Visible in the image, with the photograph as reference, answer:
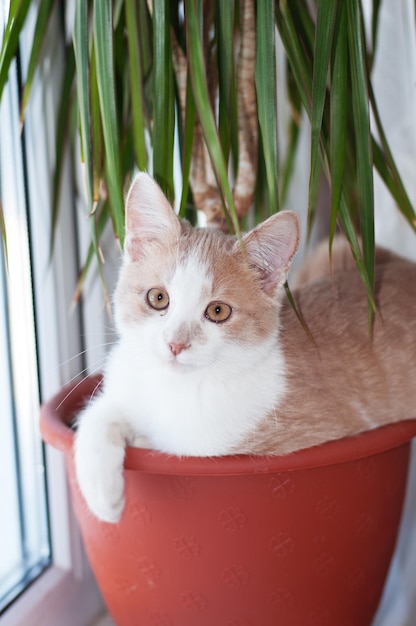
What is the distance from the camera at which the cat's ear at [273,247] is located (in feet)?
3.01

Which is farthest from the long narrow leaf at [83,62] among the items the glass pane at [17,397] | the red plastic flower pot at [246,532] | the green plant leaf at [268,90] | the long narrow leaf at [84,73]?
the red plastic flower pot at [246,532]

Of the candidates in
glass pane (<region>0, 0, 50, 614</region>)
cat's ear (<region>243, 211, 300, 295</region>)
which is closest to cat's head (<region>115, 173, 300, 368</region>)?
cat's ear (<region>243, 211, 300, 295</region>)

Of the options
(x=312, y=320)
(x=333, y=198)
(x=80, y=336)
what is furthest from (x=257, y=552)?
(x=80, y=336)

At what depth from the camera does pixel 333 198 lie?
91cm

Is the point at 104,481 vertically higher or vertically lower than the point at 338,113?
lower

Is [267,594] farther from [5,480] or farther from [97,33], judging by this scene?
[97,33]

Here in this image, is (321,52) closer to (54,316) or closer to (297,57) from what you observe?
(297,57)

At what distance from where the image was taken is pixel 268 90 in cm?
90

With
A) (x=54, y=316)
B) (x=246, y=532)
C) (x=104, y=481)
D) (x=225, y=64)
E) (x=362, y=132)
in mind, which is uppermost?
(x=225, y=64)

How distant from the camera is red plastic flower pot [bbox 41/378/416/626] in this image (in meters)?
0.92

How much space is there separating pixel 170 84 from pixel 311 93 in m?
0.20

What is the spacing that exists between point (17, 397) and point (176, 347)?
542mm

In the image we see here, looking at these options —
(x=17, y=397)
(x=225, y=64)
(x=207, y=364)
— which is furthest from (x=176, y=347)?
(x=17, y=397)

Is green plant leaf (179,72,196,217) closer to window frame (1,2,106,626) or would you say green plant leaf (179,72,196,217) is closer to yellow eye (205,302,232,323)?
yellow eye (205,302,232,323)
